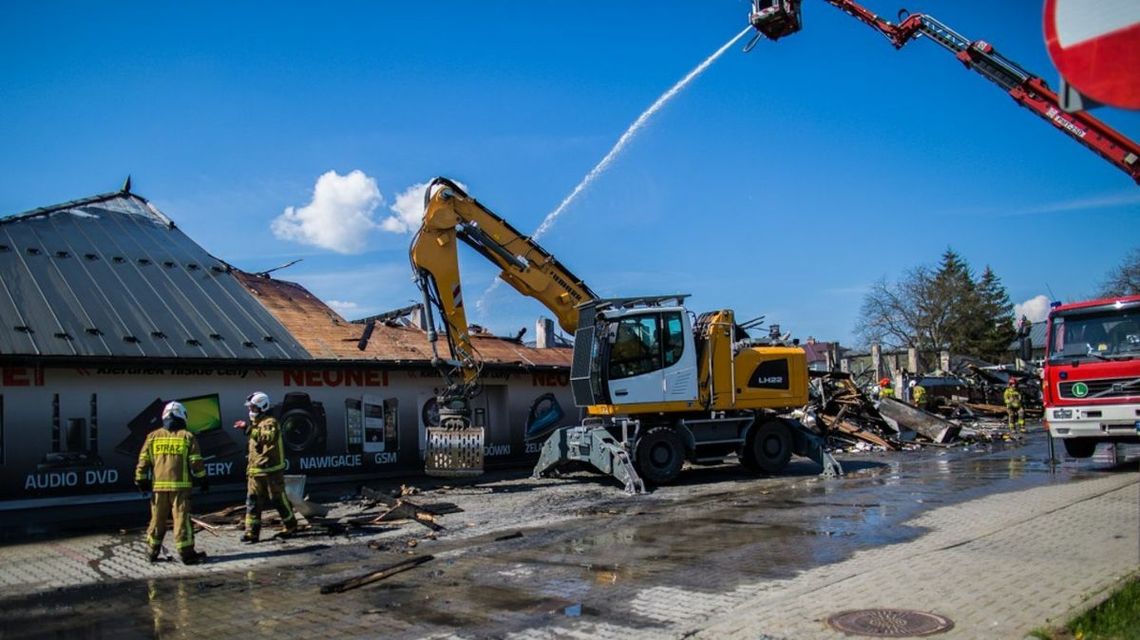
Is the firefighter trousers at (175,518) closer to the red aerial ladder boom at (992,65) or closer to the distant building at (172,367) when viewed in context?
the distant building at (172,367)

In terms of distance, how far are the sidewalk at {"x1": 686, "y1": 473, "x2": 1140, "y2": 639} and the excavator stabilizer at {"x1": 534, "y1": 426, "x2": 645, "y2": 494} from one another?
5.49m

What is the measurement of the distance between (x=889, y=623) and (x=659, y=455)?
9.70 meters

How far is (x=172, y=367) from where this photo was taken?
48.1 ft

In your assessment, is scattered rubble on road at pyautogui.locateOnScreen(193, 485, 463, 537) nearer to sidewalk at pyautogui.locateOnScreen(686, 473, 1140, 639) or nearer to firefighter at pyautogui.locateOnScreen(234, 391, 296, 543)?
firefighter at pyautogui.locateOnScreen(234, 391, 296, 543)

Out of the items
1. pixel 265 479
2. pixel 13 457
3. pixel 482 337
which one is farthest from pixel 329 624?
pixel 482 337

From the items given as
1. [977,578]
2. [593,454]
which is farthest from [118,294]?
[977,578]

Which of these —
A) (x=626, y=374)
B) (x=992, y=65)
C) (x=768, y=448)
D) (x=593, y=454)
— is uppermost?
(x=992, y=65)

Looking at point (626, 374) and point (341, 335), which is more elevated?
point (341, 335)

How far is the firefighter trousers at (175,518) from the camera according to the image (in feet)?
28.3

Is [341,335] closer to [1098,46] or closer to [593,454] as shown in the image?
[593,454]

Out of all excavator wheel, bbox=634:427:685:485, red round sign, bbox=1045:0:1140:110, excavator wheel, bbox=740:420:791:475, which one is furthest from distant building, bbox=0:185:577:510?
red round sign, bbox=1045:0:1140:110

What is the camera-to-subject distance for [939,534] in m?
8.55

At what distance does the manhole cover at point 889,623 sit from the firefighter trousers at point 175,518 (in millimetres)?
6814

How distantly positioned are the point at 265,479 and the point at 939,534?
7957mm
